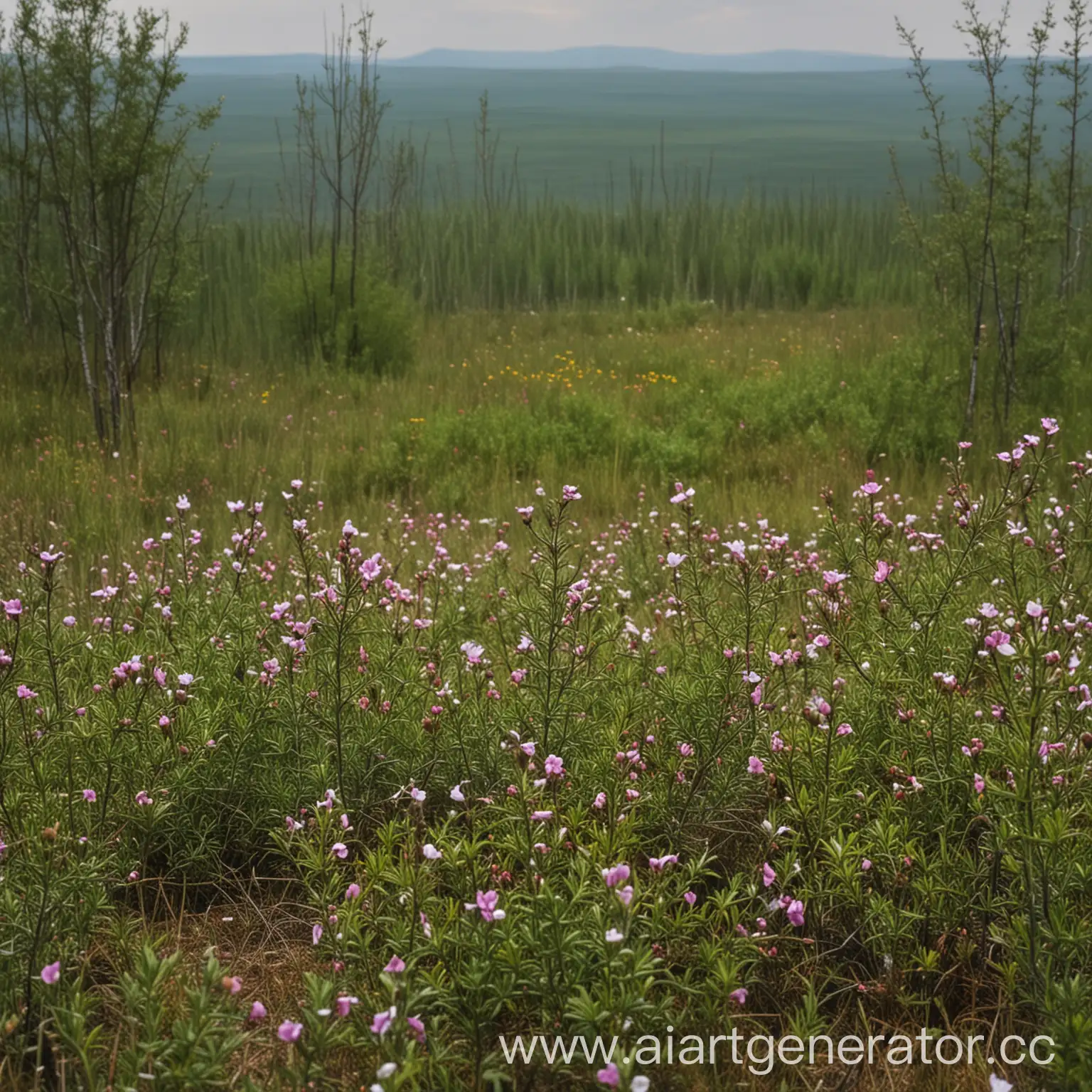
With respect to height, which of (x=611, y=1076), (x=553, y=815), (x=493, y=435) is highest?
(x=493, y=435)

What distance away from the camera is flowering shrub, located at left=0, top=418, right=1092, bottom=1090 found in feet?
6.68

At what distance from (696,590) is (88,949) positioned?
2053 millimetres

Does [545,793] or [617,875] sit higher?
[617,875]

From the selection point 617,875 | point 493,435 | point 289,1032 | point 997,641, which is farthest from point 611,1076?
point 493,435

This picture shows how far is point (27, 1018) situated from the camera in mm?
2078

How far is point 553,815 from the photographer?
269 centimetres

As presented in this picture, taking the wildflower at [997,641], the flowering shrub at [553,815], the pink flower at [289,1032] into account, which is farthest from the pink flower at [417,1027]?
the wildflower at [997,641]

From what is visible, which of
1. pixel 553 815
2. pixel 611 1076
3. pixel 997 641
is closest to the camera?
pixel 611 1076

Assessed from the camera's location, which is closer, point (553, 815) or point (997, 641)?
point (997, 641)

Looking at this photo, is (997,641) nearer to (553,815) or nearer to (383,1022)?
(553,815)

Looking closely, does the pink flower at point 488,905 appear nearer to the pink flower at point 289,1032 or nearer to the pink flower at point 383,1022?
the pink flower at point 383,1022

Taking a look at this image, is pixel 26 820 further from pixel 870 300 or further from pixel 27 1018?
pixel 870 300

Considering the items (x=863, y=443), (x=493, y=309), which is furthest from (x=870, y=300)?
(x=863, y=443)

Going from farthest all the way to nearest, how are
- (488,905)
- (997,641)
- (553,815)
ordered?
(553,815), (997,641), (488,905)
